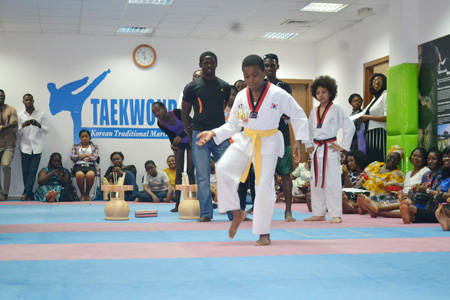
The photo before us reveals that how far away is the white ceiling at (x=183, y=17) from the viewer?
9.93 meters

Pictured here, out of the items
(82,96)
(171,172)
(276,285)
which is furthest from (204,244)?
(82,96)

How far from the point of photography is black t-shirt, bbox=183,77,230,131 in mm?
6070

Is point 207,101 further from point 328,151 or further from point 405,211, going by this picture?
point 405,211

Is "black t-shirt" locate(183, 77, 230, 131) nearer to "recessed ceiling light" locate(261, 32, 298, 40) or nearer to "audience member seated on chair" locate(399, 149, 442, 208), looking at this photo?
"audience member seated on chair" locate(399, 149, 442, 208)

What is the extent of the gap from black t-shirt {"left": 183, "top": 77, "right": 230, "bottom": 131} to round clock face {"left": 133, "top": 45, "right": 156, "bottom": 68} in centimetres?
665

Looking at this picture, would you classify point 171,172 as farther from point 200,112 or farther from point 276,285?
point 276,285

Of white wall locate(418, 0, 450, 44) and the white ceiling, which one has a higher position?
the white ceiling

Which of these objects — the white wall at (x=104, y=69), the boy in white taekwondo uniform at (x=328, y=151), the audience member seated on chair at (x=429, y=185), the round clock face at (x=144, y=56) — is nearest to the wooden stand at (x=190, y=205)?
the boy in white taekwondo uniform at (x=328, y=151)

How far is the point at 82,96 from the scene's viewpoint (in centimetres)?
1238

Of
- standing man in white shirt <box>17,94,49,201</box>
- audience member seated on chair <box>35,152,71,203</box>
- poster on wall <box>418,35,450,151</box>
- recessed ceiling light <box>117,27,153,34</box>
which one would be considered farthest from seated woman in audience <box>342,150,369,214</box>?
standing man in white shirt <box>17,94,49,201</box>

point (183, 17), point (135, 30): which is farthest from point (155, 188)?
point (135, 30)

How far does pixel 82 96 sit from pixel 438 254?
9.80m

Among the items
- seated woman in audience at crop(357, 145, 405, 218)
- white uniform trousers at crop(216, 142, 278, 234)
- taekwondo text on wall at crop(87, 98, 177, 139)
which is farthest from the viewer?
taekwondo text on wall at crop(87, 98, 177, 139)

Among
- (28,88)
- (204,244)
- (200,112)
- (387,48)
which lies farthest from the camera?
(28,88)
